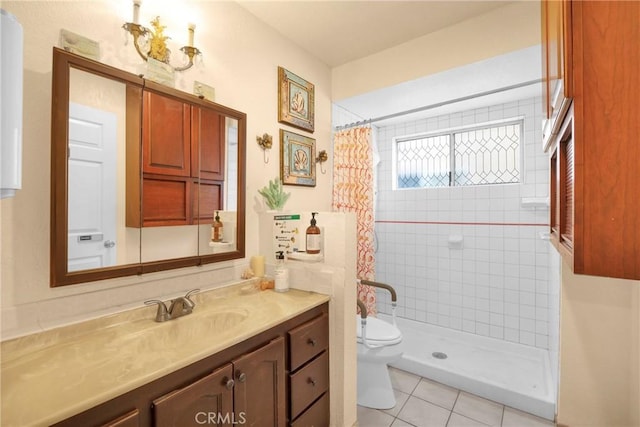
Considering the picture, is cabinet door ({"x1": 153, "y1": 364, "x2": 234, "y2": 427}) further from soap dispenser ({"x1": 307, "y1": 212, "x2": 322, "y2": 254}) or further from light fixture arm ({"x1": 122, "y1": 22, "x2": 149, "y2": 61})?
light fixture arm ({"x1": 122, "y1": 22, "x2": 149, "y2": 61})

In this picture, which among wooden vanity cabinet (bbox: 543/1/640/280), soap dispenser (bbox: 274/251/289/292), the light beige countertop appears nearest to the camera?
wooden vanity cabinet (bbox: 543/1/640/280)

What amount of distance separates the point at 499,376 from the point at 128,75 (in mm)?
3063

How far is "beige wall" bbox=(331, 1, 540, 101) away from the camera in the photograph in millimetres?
1802

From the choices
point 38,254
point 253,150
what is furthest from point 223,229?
point 38,254

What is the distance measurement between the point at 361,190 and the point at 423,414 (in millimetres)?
1693

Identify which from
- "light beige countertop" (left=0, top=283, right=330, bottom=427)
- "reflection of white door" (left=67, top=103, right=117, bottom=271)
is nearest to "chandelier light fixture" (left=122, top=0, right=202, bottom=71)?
"reflection of white door" (left=67, top=103, right=117, bottom=271)

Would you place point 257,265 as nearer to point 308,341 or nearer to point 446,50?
point 308,341

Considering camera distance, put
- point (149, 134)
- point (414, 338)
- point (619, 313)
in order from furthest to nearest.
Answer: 1. point (414, 338)
2. point (619, 313)
3. point (149, 134)

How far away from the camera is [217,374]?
3.34 feet

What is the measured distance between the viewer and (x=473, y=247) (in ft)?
9.48

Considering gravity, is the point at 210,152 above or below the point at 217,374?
above

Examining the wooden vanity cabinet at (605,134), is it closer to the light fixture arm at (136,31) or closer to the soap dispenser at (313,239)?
the soap dispenser at (313,239)

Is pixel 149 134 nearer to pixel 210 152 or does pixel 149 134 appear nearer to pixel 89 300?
pixel 210 152

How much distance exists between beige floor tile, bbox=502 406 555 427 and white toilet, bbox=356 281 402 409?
700 millimetres
